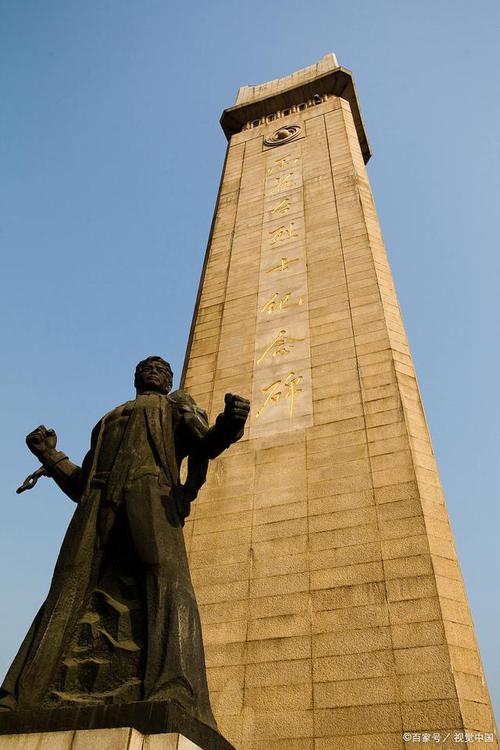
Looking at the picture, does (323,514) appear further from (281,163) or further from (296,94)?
(296,94)

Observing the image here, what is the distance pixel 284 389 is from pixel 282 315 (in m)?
1.58

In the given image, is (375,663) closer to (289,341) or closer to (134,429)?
(134,429)

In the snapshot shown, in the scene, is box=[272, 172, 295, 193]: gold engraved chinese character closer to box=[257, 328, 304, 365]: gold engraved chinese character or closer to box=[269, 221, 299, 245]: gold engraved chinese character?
box=[269, 221, 299, 245]: gold engraved chinese character

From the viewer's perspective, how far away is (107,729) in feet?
8.99

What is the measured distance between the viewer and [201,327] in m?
10.5

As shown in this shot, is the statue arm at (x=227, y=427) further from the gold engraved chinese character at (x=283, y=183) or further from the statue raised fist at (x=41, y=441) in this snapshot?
the gold engraved chinese character at (x=283, y=183)

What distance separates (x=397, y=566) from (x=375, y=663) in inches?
37.7

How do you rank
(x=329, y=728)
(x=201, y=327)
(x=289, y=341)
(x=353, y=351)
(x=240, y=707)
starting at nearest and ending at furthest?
(x=329, y=728) → (x=240, y=707) → (x=353, y=351) → (x=289, y=341) → (x=201, y=327)

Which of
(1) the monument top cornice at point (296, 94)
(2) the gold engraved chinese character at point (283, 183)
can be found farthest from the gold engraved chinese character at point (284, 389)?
(1) the monument top cornice at point (296, 94)

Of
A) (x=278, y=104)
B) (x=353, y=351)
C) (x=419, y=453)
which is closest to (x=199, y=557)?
(x=419, y=453)

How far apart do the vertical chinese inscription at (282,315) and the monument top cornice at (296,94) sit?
3.11 m

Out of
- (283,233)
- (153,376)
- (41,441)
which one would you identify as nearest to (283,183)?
(283,233)

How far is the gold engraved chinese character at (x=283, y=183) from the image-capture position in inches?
490

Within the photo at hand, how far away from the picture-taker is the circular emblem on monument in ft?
45.8
